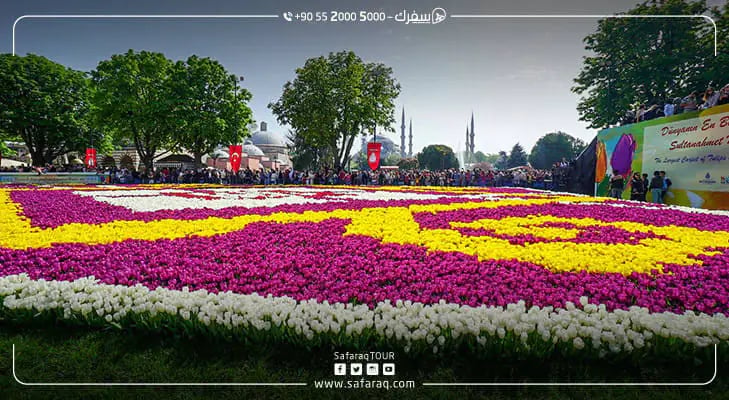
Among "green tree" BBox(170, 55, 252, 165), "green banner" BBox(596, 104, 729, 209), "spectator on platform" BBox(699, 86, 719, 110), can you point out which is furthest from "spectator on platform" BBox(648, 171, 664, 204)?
"green tree" BBox(170, 55, 252, 165)

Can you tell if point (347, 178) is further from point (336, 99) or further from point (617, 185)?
point (617, 185)

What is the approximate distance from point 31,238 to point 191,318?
4141mm

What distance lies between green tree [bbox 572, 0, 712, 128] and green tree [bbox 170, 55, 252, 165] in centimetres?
2210

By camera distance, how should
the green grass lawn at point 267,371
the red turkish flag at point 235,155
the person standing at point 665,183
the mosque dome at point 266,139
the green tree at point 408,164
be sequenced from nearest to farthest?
the green grass lawn at point 267,371, the person standing at point 665,183, the red turkish flag at point 235,155, the green tree at point 408,164, the mosque dome at point 266,139

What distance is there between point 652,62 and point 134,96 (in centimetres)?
2857

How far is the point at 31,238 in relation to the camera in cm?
525

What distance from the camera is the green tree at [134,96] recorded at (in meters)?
26.7

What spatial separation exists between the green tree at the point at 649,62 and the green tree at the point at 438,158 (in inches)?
2082

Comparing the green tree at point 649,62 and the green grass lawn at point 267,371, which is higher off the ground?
the green tree at point 649,62

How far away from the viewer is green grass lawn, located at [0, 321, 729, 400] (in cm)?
207

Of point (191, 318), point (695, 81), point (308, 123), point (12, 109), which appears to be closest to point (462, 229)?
point (191, 318)

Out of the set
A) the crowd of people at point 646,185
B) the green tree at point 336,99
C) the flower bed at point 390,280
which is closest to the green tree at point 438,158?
the green tree at point 336,99

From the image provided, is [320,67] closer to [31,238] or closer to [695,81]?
[695,81]

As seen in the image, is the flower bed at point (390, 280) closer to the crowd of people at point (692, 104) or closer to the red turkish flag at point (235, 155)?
the crowd of people at point (692, 104)
